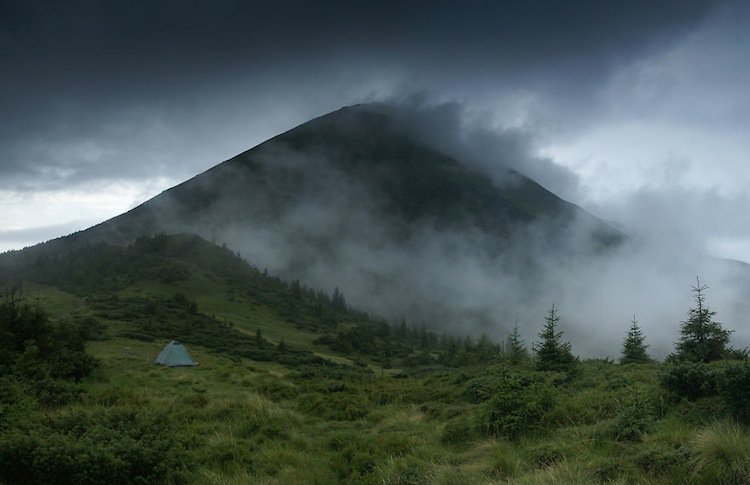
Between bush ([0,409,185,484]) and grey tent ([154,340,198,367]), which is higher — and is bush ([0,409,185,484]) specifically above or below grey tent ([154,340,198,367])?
above

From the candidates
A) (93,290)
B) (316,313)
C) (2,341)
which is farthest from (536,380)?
(316,313)

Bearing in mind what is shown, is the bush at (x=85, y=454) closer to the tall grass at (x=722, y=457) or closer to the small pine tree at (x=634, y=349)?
the tall grass at (x=722, y=457)

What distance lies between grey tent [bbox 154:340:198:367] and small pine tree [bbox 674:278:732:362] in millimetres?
36560

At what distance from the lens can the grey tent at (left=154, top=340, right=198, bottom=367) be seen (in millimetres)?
40594

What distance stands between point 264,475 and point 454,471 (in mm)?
3877

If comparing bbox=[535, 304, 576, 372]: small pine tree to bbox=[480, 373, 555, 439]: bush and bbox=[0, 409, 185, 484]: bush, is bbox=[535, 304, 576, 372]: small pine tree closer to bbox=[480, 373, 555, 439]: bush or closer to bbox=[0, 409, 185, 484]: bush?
bbox=[480, 373, 555, 439]: bush

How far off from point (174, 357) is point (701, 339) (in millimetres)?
38487

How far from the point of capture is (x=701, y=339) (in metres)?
18.3

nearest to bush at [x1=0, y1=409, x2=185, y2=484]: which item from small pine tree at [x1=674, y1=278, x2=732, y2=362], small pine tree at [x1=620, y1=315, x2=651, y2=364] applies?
small pine tree at [x1=674, y1=278, x2=732, y2=362]

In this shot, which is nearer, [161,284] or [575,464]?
[575,464]

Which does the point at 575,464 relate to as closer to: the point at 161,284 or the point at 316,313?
the point at 161,284

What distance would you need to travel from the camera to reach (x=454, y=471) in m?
7.85

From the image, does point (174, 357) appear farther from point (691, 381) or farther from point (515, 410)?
point (691, 381)

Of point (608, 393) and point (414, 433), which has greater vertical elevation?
point (608, 393)
